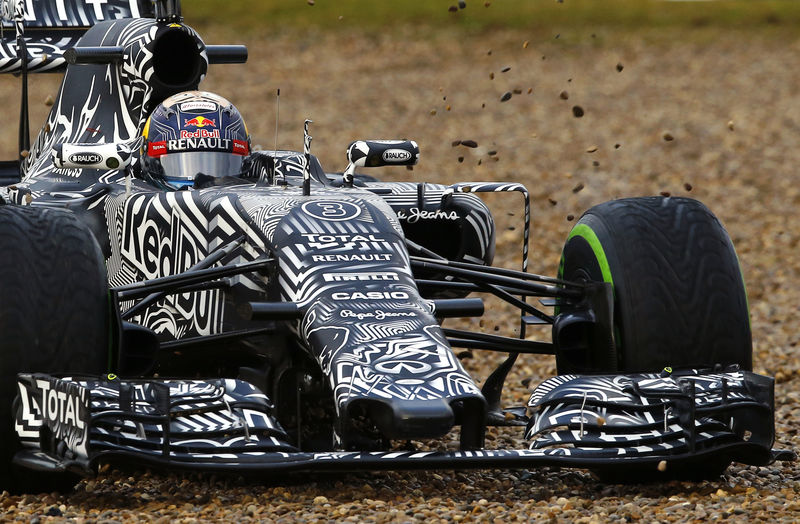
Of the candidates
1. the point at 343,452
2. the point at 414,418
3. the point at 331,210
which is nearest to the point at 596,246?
the point at 331,210

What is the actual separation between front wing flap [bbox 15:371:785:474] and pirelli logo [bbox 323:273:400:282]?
0.67 m

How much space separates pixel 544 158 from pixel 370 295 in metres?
16.9

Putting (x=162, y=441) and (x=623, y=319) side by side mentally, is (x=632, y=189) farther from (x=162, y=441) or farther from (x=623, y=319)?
(x=162, y=441)

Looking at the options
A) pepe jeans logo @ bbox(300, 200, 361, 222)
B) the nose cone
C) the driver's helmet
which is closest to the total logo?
pepe jeans logo @ bbox(300, 200, 361, 222)

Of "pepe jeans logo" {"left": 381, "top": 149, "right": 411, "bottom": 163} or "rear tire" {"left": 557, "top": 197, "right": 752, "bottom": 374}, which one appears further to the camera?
"pepe jeans logo" {"left": 381, "top": 149, "right": 411, "bottom": 163}

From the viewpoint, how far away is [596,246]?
26.0 feet

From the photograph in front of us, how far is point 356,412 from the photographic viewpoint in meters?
6.86

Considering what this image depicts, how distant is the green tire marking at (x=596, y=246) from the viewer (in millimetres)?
7773

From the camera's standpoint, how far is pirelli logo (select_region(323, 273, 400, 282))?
7.00 meters

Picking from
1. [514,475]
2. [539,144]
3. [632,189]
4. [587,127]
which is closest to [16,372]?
[514,475]

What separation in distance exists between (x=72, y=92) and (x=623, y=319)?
4.23 m

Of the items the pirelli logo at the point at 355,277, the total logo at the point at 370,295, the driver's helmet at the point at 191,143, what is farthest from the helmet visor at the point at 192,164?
the total logo at the point at 370,295

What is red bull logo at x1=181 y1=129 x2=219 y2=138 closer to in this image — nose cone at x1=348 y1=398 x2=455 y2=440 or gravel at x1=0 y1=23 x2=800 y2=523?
gravel at x1=0 y1=23 x2=800 y2=523

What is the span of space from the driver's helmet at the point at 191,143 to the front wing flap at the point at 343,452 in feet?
6.97
